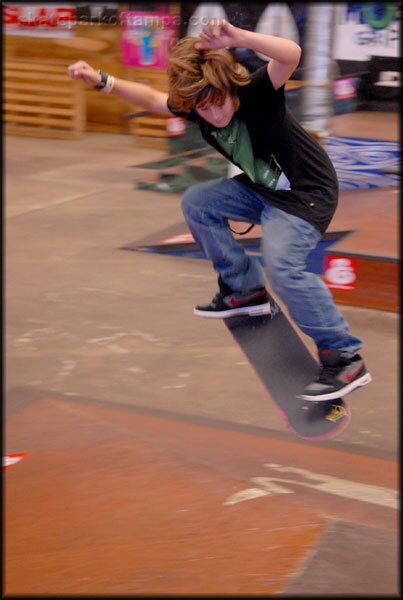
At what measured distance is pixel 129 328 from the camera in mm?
7523

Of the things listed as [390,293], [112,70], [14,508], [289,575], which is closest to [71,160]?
[112,70]

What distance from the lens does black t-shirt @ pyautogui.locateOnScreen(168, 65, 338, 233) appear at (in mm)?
3246

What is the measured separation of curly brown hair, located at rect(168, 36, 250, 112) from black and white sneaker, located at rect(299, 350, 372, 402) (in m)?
1.21

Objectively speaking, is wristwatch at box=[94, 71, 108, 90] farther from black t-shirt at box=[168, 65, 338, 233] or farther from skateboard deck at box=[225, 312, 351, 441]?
skateboard deck at box=[225, 312, 351, 441]

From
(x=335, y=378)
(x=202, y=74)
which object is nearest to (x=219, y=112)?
(x=202, y=74)

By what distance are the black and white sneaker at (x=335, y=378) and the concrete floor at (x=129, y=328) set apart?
188 cm

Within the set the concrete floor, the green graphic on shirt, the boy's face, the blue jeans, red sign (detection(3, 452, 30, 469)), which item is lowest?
the concrete floor

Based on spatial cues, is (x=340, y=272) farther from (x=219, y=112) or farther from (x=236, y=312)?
(x=219, y=112)

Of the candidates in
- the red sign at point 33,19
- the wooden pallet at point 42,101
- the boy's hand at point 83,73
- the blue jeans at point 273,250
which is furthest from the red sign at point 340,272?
the red sign at point 33,19

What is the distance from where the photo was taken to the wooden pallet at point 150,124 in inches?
592

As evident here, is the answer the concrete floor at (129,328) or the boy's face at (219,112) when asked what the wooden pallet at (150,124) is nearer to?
the concrete floor at (129,328)

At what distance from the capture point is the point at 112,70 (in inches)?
637

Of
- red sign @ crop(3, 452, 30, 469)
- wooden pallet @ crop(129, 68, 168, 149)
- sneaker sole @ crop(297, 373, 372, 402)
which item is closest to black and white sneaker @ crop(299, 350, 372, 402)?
sneaker sole @ crop(297, 373, 372, 402)

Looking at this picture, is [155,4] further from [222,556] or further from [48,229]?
[222,556]
